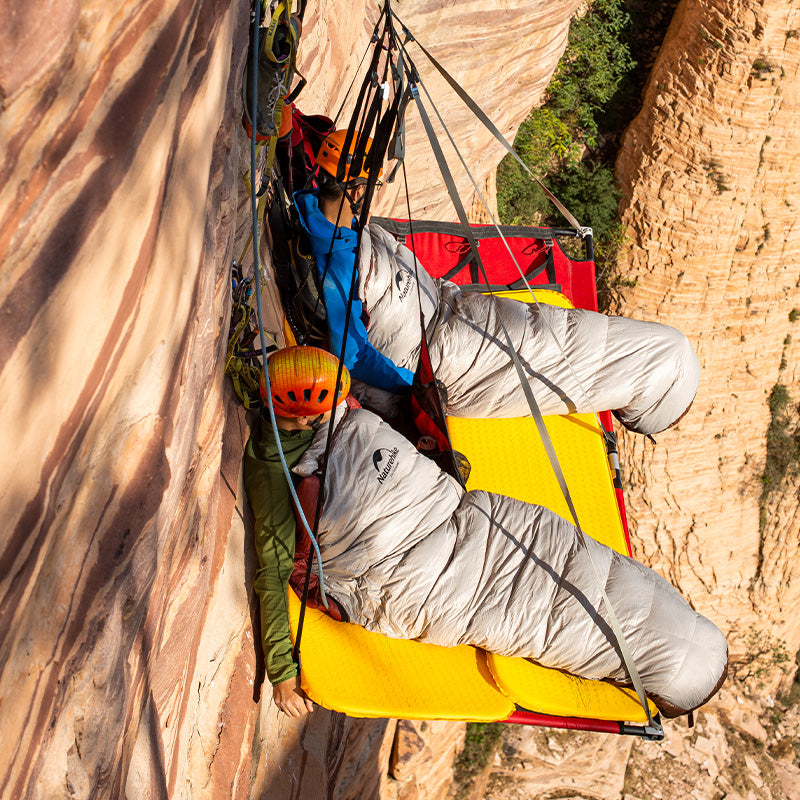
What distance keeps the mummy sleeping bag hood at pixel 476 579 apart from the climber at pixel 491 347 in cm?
68

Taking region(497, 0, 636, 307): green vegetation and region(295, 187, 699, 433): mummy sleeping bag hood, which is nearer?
region(295, 187, 699, 433): mummy sleeping bag hood

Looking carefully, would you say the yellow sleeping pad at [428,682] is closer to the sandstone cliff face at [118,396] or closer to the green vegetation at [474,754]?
the sandstone cliff face at [118,396]

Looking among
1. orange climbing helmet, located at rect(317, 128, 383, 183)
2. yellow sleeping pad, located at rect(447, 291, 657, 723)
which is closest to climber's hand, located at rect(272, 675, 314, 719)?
yellow sleeping pad, located at rect(447, 291, 657, 723)

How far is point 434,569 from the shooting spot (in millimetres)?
2471

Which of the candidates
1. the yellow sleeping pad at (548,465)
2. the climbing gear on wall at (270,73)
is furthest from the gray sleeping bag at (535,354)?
the climbing gear on wall at (270,73)

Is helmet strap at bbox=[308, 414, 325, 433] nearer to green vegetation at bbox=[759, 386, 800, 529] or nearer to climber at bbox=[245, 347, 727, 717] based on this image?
climber at bbox=[245, 347, 727, 717]

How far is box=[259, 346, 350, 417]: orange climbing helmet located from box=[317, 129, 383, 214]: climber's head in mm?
843

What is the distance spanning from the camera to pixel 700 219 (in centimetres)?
664

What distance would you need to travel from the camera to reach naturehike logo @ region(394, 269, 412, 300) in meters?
3.17

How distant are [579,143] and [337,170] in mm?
4837

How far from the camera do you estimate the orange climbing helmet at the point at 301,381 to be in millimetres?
2402

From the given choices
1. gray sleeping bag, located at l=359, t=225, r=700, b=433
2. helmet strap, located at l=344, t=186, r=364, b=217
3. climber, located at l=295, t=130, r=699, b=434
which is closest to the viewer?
helmet strap, located at l=344, t=186, r=364, b=217

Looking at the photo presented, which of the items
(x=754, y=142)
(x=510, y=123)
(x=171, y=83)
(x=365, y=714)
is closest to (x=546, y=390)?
(x=365, y=714)

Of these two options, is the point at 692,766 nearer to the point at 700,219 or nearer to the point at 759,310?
the point at 759,310
